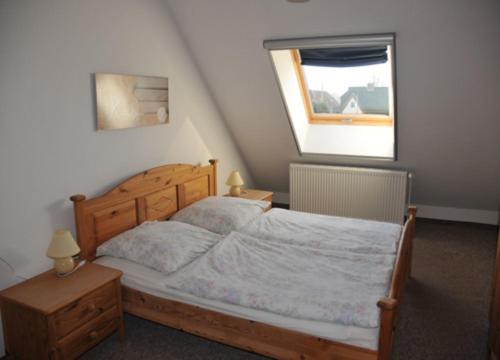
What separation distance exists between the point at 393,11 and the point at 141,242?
8.11ft

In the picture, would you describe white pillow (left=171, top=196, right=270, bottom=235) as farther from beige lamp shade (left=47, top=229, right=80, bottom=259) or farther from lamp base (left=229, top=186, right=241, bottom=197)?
beige lamp shade (left=47, top=229, right=80, bottom=259)

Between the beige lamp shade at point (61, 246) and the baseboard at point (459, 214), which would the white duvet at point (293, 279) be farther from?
the baseboard at point (459, 214)

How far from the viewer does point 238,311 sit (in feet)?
7.70

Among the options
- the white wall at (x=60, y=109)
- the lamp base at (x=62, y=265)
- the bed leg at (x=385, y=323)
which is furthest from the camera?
the lamp base at (x=62, y=265)

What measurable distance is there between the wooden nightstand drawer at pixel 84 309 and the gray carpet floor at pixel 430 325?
32 centimetres

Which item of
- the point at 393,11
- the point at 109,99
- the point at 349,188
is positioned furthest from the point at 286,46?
the point at 349,188

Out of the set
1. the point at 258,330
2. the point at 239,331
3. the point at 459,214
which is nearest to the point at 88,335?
the point at 239,331

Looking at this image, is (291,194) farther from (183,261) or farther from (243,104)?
(183,261)

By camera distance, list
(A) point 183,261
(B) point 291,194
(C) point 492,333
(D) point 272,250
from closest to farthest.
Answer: (C) point 492,333 → (A) point 183,261 → (D) point 272,250 → (B) point 291,194

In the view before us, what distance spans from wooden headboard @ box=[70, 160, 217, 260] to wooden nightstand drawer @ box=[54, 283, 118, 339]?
49cm

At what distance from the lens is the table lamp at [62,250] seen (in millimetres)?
2451

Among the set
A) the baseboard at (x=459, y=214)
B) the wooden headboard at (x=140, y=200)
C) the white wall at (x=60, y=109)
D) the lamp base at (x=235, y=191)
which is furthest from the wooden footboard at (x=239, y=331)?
the baseboard at (x=459, y=214)

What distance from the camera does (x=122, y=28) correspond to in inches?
125

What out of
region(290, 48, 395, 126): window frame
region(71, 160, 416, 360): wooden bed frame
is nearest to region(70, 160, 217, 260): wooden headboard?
region(71, 160, 416, 360): wooden bed frame
